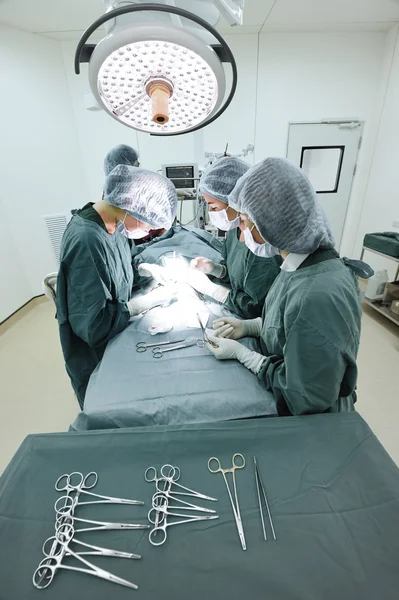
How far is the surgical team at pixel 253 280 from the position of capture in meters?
0.83

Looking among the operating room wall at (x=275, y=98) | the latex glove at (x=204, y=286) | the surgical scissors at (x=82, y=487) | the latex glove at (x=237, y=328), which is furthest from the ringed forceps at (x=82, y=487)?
the operating room wall at (x=275, y=98)

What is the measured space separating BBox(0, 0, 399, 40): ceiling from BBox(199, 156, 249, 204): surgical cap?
79.2 inches

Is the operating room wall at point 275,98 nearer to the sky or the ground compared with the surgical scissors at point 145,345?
nearer to the sky

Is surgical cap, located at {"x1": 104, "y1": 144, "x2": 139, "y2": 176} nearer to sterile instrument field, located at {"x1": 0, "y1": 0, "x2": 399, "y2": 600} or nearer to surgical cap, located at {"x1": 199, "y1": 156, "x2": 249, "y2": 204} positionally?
sterile instrument field, located at {"x1": 0, "y1": 0, "x2": 399, "y2": 600}

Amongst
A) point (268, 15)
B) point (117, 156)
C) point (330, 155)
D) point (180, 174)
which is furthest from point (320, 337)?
point (330, 155)

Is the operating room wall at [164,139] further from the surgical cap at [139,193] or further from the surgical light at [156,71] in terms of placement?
the surgical light at [156,71]

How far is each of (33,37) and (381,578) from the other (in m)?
4.43

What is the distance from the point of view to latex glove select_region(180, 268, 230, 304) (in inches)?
70.5

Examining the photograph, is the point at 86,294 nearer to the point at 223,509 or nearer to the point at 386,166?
the point at 223,509

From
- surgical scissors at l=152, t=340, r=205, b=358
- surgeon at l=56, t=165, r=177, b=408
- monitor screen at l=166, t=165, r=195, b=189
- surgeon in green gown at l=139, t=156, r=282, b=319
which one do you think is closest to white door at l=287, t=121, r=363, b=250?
monitor screen at l=166, t=165, r=195, b=189

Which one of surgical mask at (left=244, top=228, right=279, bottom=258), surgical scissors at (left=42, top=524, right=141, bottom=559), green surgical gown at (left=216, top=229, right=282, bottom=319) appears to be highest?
surgical mask at (left=244, top=228, right=279, bottom=258)

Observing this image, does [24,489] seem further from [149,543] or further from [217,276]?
[217,276]

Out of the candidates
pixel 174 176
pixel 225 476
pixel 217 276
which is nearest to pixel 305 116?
pixel 174 176

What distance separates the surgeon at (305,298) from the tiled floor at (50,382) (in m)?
1.26
